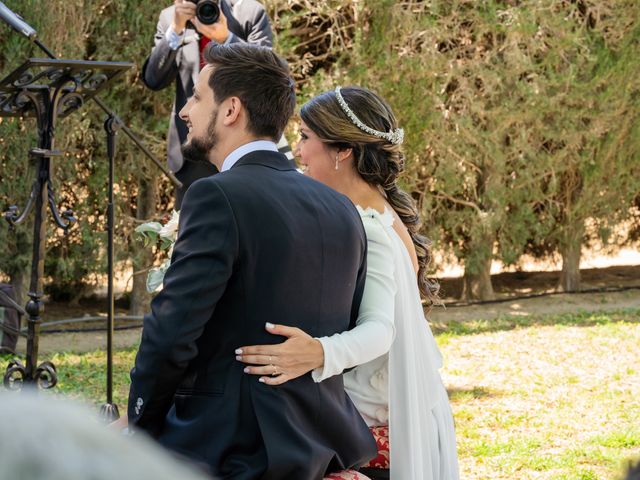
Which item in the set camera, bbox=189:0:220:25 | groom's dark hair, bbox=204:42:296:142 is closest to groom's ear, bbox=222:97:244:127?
groom's dark hair, bbox=204:42:296:142

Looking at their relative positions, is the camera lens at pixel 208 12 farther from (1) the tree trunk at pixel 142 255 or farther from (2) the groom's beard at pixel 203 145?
(1) the tree trunk at pixel 142 255

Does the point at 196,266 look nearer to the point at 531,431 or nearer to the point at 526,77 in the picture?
the point at 531,431

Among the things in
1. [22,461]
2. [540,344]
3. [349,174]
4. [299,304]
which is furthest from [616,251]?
[22,461]

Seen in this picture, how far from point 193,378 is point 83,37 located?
233 inches

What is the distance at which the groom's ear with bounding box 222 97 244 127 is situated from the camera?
8.02 ft

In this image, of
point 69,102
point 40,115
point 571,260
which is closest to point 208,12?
point 69,102

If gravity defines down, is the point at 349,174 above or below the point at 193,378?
above

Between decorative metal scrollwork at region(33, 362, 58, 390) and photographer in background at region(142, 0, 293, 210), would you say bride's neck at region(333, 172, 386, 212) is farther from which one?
photographer in background at region(142, 0, 293, 210)

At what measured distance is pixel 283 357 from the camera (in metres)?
2.23

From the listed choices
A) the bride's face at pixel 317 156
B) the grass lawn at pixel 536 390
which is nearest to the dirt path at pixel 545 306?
the grass lawn at pixel 536 390

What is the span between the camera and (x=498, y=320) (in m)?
9.12

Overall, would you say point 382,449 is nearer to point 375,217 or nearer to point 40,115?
point 375,217

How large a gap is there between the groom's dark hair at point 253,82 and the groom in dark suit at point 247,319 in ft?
0.32

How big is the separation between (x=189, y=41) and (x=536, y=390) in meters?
3.11
